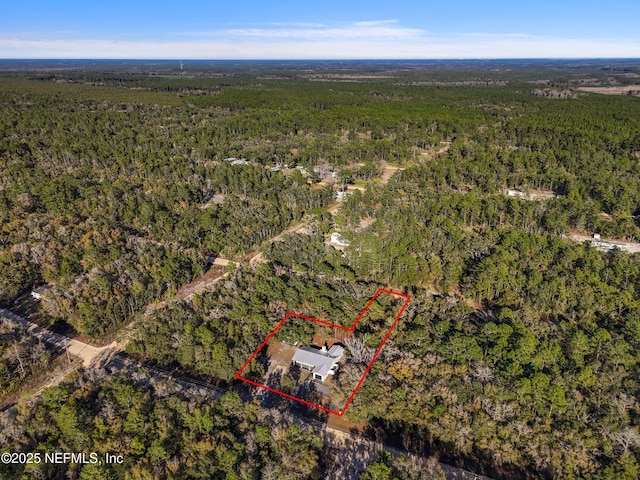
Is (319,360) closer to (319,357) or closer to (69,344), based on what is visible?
(319,357)

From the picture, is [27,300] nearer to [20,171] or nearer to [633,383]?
[20,171]

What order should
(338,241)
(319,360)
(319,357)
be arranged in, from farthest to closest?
(338,241), (319,357), (319,360)

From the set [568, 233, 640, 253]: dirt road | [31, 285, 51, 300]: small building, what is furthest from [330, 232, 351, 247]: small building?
[31, 285, 51, 300]: small building

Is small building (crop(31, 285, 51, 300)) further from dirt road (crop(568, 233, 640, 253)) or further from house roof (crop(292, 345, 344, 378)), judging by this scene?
dirt road (crop(568, 233, 640, 253))

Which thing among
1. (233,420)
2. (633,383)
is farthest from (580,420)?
(233,420)

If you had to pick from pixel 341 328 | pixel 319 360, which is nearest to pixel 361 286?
pixel 341 328

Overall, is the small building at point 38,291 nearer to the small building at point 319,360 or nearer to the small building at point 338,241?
the small building at point 319,360
